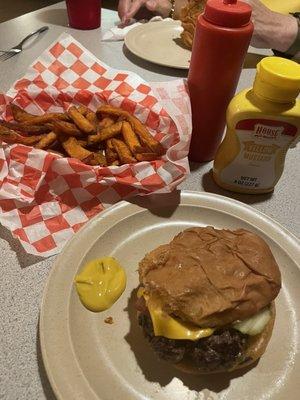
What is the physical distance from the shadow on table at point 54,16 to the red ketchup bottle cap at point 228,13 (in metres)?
1.36

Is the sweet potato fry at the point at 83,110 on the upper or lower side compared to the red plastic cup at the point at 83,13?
lower

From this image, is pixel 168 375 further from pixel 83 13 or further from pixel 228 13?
pixel 83 13

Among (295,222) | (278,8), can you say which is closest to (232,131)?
(295,222)

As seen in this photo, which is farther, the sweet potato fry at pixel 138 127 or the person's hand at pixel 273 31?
the person's hand at pixel 273 31

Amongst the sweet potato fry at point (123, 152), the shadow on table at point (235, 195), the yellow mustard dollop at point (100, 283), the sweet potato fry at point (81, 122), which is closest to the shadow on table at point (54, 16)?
the sweet potato fry at point (81, 122)

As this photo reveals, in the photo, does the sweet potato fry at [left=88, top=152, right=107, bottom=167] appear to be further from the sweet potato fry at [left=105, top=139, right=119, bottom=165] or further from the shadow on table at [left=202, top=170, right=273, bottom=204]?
the shadow on table at [left=202, top=170, right=273, bottom=204]

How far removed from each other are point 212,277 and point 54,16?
2015 mm

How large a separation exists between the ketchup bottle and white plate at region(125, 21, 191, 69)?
0.62 m

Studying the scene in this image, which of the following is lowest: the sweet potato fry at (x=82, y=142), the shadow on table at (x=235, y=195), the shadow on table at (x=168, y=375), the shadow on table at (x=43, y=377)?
the shadow on table at (x=168, y=375)

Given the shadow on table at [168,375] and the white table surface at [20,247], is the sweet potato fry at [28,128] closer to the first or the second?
the white table surface at [20,247]

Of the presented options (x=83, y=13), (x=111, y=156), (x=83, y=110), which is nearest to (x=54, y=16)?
(x=83, y=13)

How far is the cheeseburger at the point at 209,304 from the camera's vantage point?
705 millimetres

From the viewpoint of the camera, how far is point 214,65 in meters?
1.06

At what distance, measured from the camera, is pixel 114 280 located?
2.96ft
